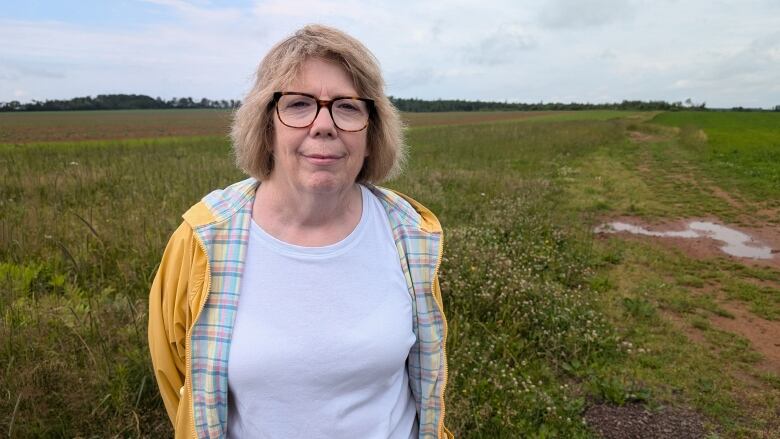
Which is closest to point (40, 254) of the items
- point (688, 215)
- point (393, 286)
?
point (393, 286)

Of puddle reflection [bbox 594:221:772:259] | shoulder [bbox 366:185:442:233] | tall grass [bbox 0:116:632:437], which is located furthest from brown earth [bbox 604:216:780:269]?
shoulder [bbox 366:185:442:233]

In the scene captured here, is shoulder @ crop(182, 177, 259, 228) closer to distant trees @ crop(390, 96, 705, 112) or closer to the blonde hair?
the blonde hair

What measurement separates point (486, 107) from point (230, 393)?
4360 inches

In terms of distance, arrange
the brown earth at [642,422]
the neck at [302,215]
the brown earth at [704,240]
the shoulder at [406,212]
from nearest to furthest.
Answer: the neck at [302,215]
the shoulder at [406,212]
the brown earth at [642,422]
the brown earth at [704,240]

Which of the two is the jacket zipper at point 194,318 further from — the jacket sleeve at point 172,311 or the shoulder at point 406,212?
the shoulder at point 406,212

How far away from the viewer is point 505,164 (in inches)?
567

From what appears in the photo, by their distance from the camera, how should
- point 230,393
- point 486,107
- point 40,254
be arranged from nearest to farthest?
point 230,393 < point 40,254 < point 486,107

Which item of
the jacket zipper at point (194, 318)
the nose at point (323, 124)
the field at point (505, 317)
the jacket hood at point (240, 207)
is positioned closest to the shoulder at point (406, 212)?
the jacket hood at point (240, 207)

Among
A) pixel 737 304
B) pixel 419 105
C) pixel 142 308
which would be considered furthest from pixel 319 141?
pixel 419 105

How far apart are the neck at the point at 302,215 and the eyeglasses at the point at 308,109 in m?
0.22

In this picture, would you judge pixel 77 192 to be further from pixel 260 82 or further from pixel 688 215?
pixel 688 215

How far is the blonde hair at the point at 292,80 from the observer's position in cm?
148

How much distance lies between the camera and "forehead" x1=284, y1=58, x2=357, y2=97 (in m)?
1.49

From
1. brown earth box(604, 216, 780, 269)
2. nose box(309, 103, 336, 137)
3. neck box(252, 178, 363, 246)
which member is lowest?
brown earth box(604, 216, 780, 269)
